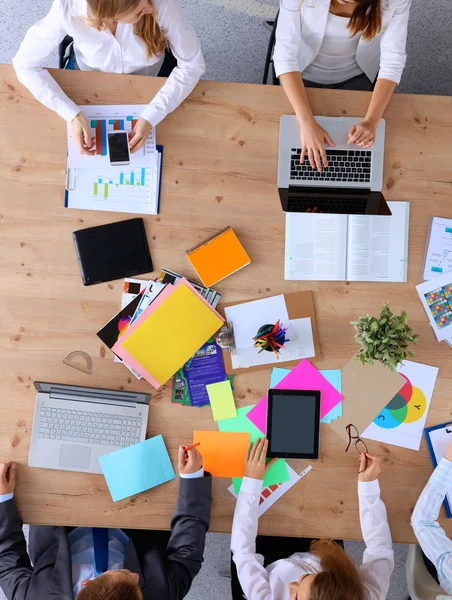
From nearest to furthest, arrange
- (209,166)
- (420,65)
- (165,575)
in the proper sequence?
(165,575) → (209,166) → (420,65)

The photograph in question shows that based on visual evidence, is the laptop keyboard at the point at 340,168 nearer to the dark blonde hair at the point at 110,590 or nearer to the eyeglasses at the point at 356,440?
the eyeglasses at the point at 356,440

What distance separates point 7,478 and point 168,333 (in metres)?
0.63

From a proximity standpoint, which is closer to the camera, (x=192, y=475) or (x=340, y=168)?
(x=192, y=475)

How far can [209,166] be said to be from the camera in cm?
161

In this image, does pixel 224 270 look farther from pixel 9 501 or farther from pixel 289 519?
pixel 9 501

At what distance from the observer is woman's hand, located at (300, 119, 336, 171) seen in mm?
1576

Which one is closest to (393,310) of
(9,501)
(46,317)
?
(46,317)

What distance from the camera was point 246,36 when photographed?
2.32m

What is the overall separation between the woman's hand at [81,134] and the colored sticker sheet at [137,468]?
2.94 feet

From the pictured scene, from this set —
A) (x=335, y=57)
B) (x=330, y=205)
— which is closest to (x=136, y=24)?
(x=335, y=57)

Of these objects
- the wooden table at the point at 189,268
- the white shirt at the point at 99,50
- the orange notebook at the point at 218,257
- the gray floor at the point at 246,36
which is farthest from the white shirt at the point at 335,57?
the orange notebook at the point at 218,257

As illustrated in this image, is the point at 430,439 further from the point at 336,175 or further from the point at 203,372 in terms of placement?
the point at 336,175

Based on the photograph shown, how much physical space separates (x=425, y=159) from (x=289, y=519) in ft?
3.86

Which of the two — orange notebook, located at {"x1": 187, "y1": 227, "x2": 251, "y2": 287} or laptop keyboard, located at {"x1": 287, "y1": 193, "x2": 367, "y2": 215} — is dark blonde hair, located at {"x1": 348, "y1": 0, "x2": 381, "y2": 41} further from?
orange notebook, located at {"x1": 187, "y1": 227, "x2": 251, "y2": 287}
